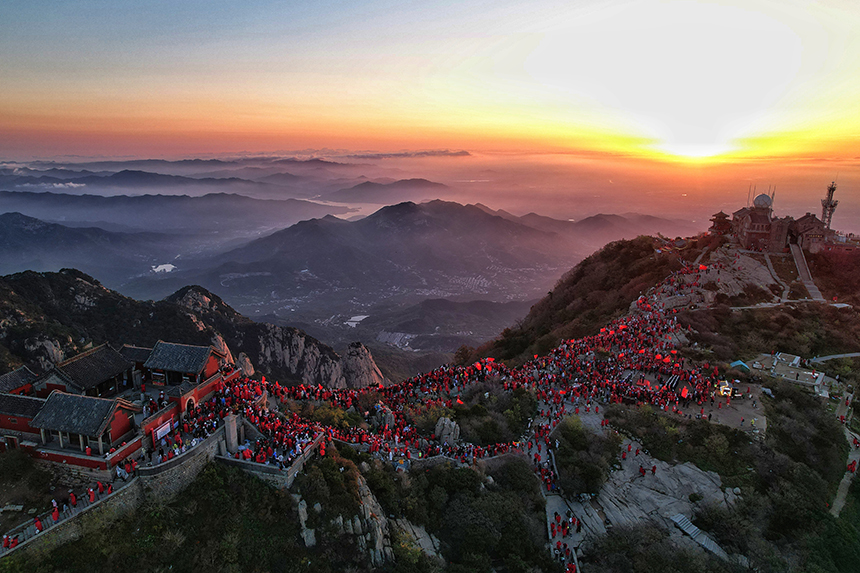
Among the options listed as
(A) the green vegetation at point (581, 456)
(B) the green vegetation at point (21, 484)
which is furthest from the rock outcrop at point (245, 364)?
(A) the green vegetation at point (581, 456)

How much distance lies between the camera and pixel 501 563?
90.7ft

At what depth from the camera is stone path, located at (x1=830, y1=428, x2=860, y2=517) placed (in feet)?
105

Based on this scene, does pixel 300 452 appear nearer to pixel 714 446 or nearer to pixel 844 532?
pixel 714 446

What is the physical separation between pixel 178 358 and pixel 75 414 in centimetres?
739

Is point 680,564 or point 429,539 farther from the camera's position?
point 429,539

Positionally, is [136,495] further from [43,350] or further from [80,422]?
[43,350]

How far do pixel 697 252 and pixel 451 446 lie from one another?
57515 millimetres

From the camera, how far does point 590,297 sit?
73750 mm

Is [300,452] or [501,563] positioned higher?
[300,452]

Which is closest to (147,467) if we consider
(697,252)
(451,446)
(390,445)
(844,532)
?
(390,445)

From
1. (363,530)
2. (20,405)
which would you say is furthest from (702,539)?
(20,405)

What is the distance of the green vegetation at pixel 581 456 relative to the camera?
31859 mm

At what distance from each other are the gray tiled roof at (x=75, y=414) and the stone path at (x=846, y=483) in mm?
44478

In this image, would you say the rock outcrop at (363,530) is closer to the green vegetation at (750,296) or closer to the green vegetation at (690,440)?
the green vegetation at (690,440)
